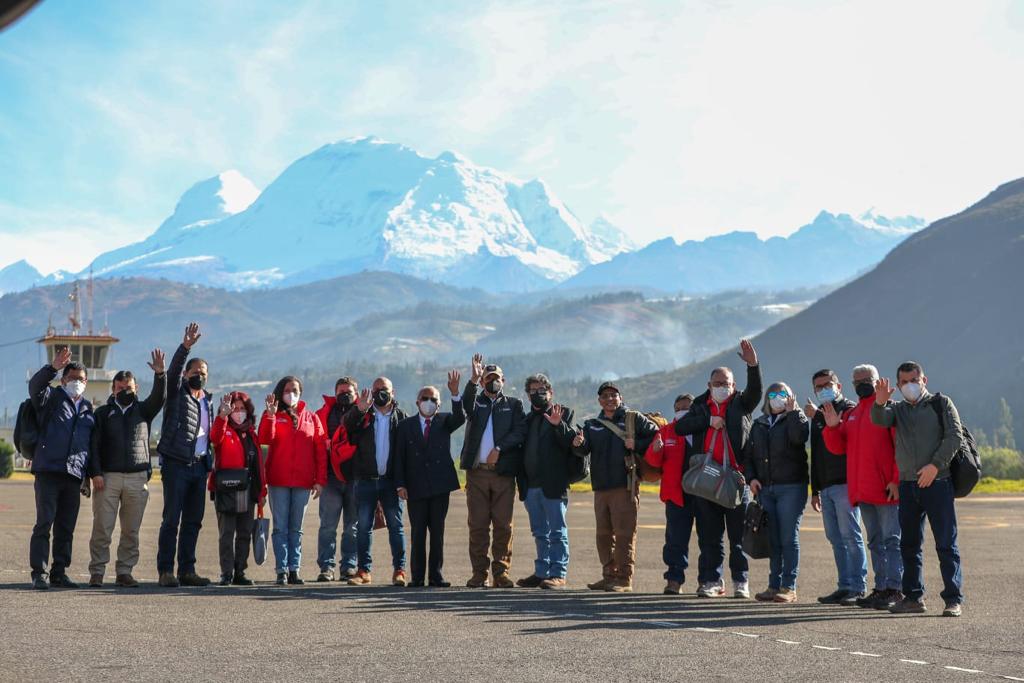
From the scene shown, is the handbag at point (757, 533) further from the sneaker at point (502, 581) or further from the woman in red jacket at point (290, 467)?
the woman in red jacket at point (290, 467)

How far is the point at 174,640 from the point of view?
9.40 m

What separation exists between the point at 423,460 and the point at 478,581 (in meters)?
1.41

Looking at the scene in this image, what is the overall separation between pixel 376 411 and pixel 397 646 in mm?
5664

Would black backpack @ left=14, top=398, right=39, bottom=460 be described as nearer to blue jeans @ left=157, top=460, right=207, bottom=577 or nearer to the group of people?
the group of people

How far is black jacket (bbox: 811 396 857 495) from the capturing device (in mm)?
12758

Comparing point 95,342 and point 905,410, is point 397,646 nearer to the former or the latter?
point 905,410

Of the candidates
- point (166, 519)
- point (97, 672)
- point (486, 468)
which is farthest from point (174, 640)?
point (486, 468)

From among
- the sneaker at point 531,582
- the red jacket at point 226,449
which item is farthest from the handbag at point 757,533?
the red jacket at point 226,449

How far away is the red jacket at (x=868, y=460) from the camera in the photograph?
1218cm

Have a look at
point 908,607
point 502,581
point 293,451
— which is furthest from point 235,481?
point 908,607

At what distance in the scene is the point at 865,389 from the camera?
41.3 ft

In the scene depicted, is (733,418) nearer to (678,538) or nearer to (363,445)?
(678,538)

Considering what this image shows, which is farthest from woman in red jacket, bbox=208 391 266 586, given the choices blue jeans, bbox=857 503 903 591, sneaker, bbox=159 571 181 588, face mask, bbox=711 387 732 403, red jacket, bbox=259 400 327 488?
blue jeans, bbox=857 503 903 591

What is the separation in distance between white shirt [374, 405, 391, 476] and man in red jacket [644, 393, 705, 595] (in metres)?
2.80
